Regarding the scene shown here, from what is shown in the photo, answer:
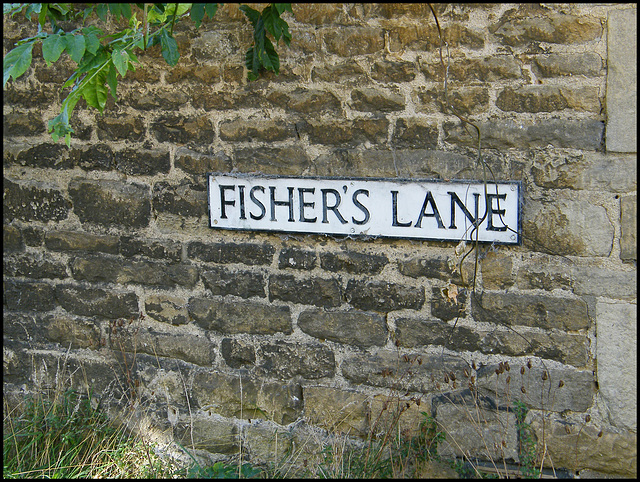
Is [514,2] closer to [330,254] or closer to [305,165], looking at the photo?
[305,165]

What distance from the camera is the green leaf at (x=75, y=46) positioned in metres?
2.46

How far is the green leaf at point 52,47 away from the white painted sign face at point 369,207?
3.00 ft

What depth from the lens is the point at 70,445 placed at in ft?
10.4

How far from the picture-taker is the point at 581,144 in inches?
99.4

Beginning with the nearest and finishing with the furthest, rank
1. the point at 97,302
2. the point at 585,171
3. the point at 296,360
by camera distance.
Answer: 1. the point at 585,171
2. the point at 296,360
3. the point at 97,302

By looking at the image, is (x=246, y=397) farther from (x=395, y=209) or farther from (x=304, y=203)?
(x=395, y=209)

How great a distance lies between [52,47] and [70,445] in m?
2.07

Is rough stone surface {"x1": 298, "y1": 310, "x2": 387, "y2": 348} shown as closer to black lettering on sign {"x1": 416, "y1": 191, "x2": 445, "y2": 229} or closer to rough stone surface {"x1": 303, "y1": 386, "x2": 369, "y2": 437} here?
rough stone surface {"x1": 303, "y1": 386, "x2": 369, "y2": 437}

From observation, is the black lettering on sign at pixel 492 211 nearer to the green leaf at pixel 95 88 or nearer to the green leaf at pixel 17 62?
the green leaf at pixel 95 88

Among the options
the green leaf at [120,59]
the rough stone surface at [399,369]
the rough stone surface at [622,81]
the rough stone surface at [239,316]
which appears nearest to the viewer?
the rough stone surface at [622,81]

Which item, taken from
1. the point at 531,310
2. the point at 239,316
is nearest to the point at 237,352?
the point at 239,316

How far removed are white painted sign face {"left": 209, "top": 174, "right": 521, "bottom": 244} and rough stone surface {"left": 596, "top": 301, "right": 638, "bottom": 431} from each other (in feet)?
1.75

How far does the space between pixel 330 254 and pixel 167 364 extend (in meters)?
1.16

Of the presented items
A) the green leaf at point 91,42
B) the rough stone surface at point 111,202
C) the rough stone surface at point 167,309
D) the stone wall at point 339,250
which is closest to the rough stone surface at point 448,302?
the stone wall at point 339,250
